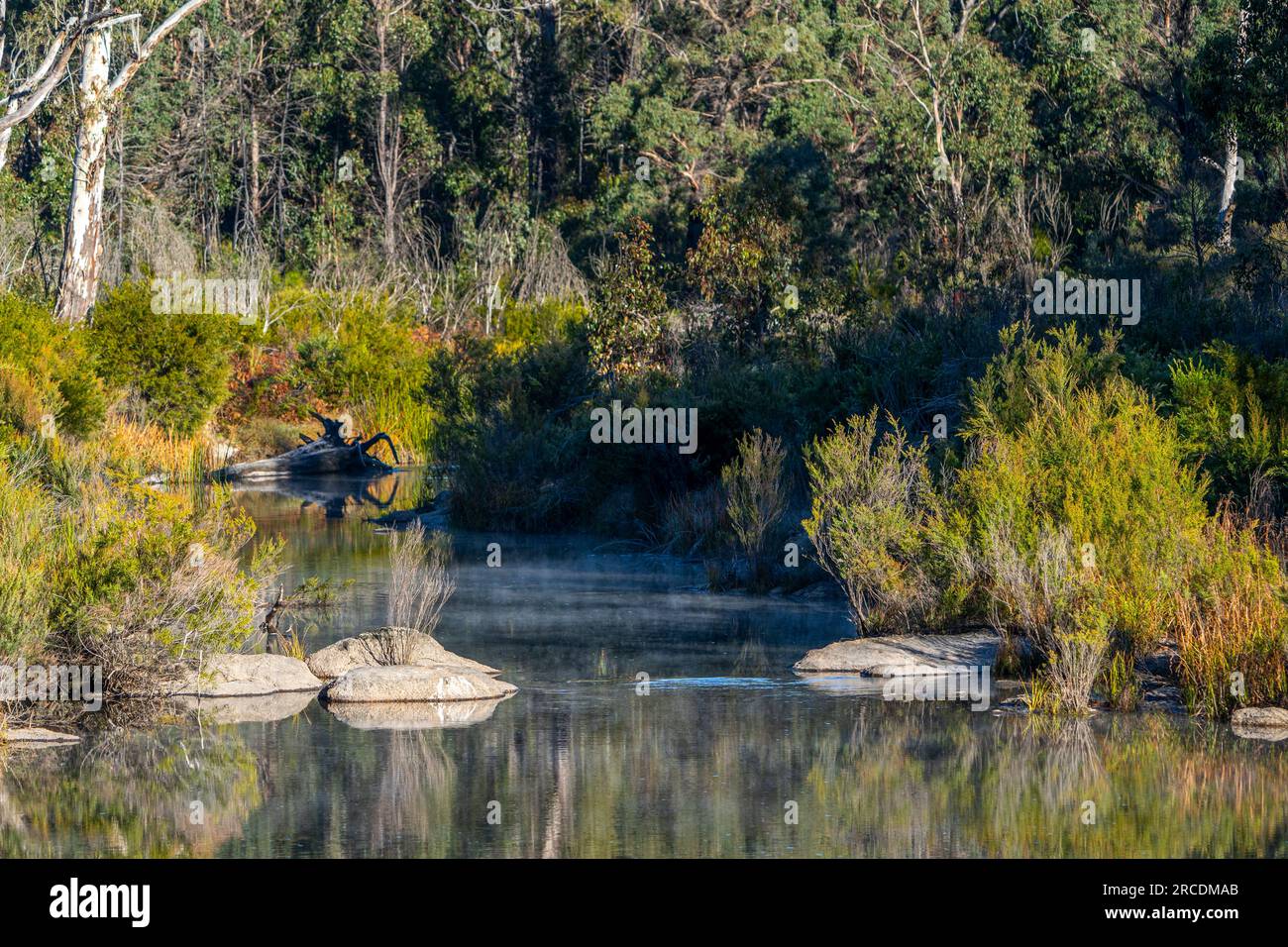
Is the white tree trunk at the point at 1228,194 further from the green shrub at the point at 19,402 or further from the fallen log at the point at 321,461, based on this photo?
the green shrub at the point at 19,402

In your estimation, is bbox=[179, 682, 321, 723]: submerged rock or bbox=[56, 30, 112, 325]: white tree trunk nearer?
bbox=[179, 682, 321, 723]: submerged rock

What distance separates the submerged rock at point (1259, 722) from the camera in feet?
34.0

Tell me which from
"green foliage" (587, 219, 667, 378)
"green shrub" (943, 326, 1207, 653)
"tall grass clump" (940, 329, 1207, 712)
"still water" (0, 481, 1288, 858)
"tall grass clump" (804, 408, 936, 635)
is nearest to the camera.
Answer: "still water" (0, 481, 1288, 858)

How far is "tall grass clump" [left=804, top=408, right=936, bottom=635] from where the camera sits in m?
13.5

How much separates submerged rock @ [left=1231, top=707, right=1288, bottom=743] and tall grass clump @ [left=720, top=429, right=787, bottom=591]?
6769 mm

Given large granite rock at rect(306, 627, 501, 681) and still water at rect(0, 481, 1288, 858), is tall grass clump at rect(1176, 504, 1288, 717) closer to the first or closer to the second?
still water at rect(0, 481, 1288, 858)

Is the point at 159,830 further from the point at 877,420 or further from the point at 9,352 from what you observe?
the point at 9,352

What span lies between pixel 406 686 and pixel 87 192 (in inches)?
765

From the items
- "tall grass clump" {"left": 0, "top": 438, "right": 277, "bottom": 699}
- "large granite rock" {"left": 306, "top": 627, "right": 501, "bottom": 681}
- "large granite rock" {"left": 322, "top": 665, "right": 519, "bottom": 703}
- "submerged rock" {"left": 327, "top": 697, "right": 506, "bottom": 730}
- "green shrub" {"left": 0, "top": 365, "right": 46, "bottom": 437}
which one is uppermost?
"green shrub" {"left": 0, "top": 365, "right": 46, "bottom": 437}

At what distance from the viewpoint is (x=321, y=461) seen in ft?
100

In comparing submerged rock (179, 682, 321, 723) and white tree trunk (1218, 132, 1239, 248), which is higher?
white tree trunk (1218, 132, 1239, 248)

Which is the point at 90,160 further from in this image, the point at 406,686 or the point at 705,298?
the point at 406,686

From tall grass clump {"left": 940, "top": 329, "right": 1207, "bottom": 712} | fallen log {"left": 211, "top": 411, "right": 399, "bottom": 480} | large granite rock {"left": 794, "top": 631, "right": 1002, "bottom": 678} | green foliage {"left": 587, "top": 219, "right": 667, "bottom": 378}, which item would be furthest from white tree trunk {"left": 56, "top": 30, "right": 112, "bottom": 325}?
large granite rock {"left": 794, "top": 631, "right": 1002, "bottom": 678}
